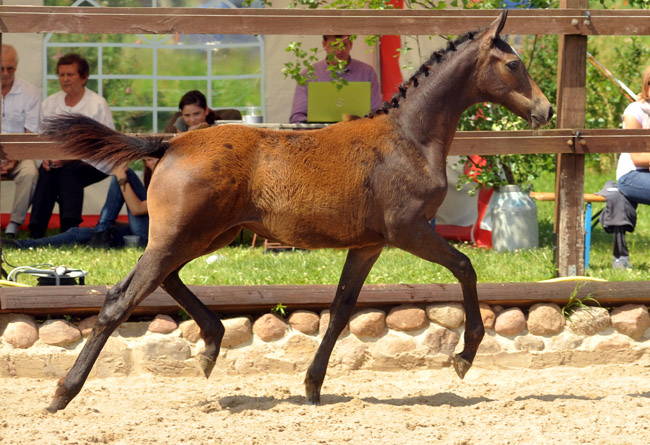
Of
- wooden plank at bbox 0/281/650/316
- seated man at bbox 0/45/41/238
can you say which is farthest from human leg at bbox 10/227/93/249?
wooden plank at bbox 0/281/650/316

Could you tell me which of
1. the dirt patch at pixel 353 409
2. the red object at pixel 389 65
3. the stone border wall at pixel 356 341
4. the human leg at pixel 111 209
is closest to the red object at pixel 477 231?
the red object at pixel 389 65

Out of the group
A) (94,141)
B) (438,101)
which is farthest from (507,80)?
(94,141)

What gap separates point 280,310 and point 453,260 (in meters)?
1.32

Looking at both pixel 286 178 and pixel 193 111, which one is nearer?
pixel 286 178

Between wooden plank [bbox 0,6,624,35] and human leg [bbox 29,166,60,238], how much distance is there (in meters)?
3.08

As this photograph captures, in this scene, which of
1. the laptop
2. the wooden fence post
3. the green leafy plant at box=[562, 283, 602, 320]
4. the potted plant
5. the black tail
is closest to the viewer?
the black tail

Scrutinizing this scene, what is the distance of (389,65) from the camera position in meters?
9.73

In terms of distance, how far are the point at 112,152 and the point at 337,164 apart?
119 centimetres

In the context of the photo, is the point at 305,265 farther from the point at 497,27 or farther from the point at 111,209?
the point at 497,27

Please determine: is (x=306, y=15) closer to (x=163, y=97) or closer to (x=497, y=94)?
(x=497, y=94)

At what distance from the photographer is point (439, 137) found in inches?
200

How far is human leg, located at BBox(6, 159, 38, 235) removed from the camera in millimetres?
8336

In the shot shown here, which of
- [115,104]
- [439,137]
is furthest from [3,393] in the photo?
[115,104]

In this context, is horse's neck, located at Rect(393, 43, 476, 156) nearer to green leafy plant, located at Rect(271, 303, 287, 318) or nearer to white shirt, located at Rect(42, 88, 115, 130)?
green leafy plant, located at Rect(271, 303, 287, 318)
